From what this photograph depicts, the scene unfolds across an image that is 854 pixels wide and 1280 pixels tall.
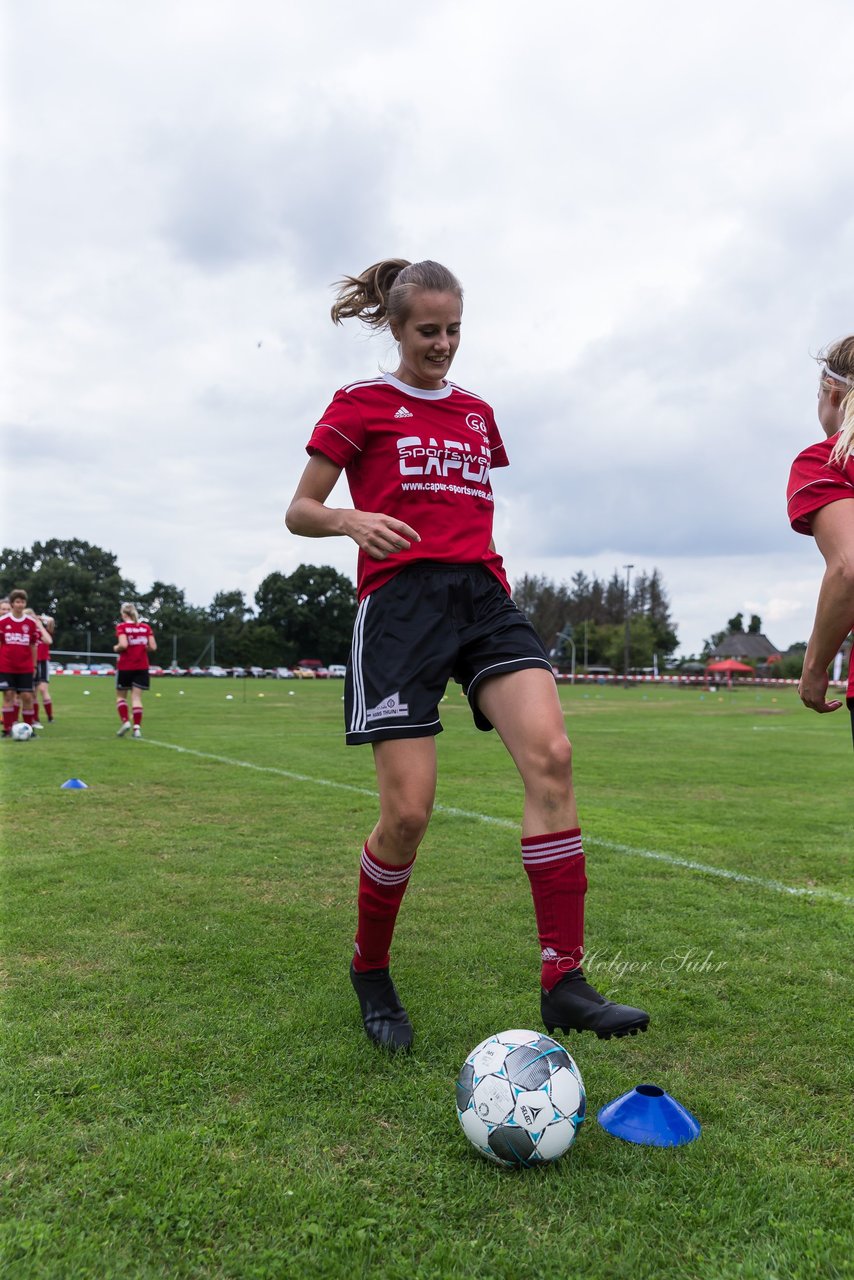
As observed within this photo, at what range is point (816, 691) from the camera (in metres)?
2.82

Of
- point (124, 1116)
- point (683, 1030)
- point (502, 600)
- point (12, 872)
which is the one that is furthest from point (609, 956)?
point (12, 872)

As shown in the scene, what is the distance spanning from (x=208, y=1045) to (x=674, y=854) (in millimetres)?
3972

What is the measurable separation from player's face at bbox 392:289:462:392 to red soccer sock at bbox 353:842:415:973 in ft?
5.67

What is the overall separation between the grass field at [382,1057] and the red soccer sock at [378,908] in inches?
9.2

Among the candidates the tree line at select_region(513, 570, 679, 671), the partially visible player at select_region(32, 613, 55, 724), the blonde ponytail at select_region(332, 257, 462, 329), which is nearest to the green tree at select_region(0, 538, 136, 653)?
the tree line at select_region(513, 570, 679, 671)

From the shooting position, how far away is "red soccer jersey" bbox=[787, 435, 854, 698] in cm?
255

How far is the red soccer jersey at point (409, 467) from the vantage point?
3.16m

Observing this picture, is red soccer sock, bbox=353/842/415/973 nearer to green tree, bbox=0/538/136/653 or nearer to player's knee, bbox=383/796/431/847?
player's knee, bbox=383/796/431/847

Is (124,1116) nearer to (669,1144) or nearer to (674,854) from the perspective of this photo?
(669,1144)

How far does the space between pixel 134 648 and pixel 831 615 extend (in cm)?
1325

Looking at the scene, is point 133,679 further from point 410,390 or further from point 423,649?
point 423,649

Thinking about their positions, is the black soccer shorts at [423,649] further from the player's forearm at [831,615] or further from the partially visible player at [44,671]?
the partially visible player at [44,671]

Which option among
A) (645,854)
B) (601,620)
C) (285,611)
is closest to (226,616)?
(285,611)

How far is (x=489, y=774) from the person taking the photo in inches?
409
